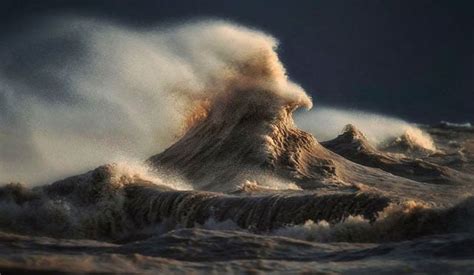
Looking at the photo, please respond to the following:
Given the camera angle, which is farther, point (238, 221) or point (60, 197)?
point (60, 197)

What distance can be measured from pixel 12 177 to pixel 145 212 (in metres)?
6.16

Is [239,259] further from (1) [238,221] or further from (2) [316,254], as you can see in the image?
(1) [238,221]

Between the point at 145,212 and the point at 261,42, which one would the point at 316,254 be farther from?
the point at 261,42

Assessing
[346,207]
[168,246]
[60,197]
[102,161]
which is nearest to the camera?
[168,246]

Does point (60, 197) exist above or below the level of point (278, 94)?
below

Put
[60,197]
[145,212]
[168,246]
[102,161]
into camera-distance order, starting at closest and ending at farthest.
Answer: [168,246], [145,212], [60,197], [102,161]

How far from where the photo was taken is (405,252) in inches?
226

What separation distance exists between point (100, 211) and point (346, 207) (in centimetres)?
438

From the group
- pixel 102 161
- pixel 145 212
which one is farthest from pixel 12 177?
pixel 145 212

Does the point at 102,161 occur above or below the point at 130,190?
above

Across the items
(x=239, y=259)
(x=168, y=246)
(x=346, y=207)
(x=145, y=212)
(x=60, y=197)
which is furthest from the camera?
(x=60, y=197)

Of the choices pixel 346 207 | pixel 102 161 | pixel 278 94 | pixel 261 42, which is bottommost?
pixel 346 207

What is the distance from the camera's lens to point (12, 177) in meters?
15.8

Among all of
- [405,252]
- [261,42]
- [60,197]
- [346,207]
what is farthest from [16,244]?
[261,42]
